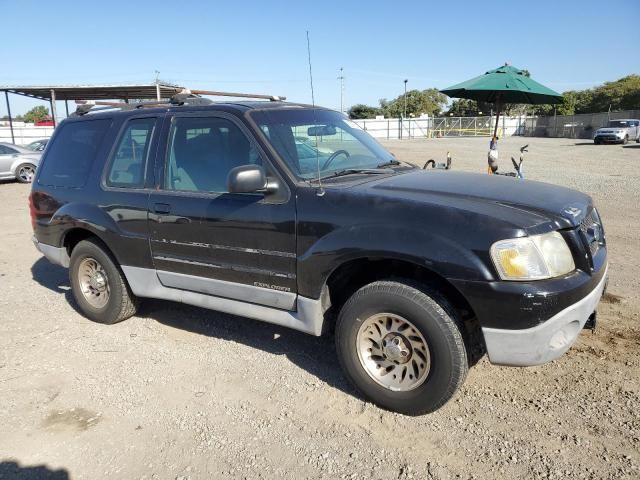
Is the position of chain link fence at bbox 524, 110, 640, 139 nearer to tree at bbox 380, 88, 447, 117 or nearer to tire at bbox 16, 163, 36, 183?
tree at bbox 380, 88, 447, 117

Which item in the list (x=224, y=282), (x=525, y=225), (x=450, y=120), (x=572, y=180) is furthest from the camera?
(x=450, y=120)

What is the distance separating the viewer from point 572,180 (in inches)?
539

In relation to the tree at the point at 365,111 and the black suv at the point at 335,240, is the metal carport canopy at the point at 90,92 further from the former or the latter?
the tree at the point at 365,111

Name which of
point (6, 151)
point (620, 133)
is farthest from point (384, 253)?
point (620, 133)

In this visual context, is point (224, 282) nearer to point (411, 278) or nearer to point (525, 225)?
point (411, 278)

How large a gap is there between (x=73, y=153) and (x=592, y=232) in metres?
4.45

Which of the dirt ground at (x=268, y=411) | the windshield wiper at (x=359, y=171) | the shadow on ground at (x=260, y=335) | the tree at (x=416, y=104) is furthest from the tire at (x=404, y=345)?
the tree at (x=416, y=104)

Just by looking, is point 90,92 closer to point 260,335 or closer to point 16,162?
point 16,162

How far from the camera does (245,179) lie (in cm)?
326

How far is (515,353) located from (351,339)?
977 millimetres

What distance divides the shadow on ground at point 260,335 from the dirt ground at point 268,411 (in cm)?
2

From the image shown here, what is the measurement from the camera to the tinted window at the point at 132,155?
4.23m

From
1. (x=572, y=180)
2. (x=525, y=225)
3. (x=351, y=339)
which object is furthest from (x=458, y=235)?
(x=572, y=180)

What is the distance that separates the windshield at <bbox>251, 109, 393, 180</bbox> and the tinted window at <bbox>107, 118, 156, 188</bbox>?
107 cm
